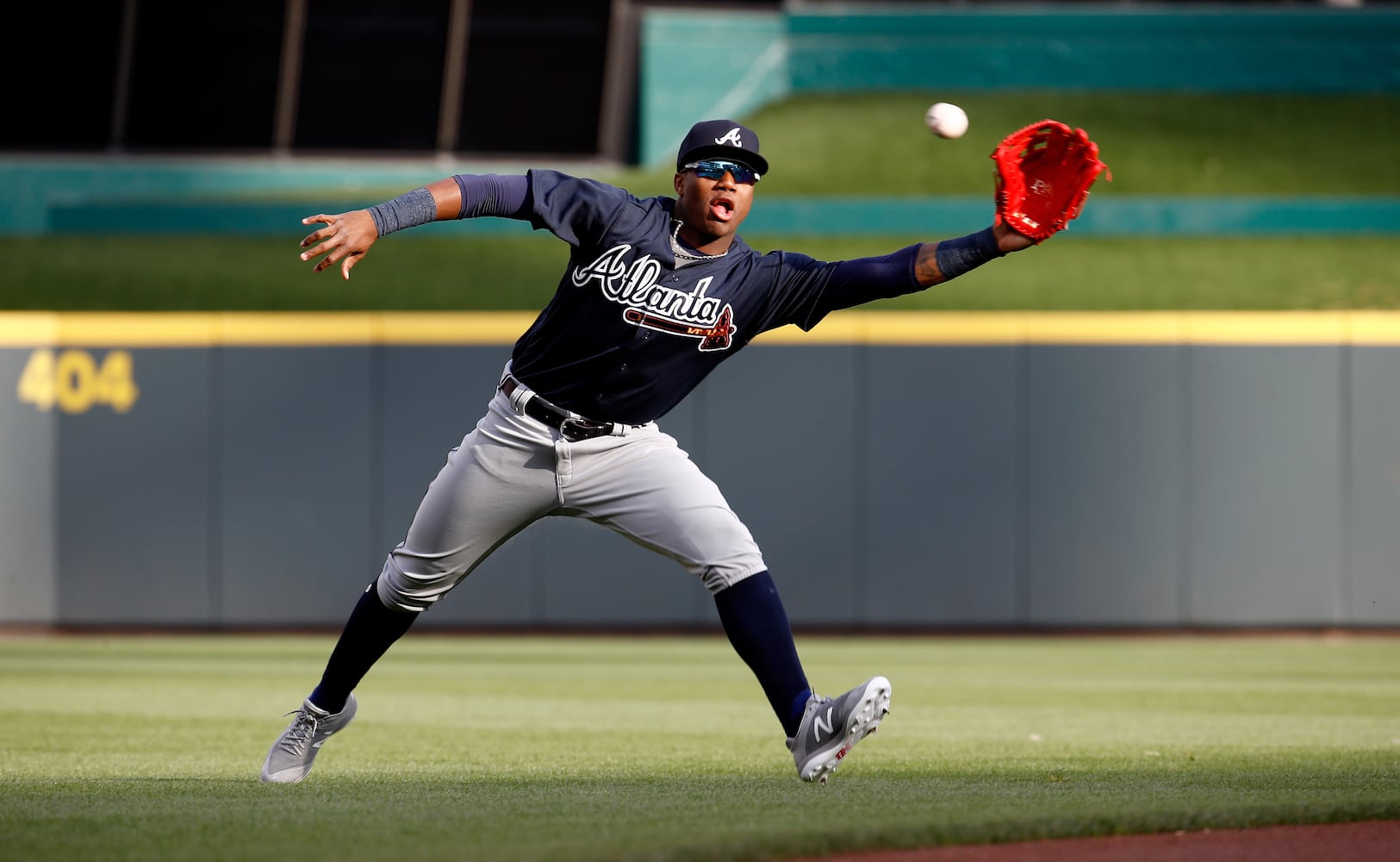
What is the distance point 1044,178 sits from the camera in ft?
14.7

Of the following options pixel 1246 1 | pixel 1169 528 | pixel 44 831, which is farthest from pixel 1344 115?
pixel 44 831

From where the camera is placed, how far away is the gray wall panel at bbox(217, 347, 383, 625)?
12867 mm

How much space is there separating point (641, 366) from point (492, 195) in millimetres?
592

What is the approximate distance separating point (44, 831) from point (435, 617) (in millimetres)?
9267

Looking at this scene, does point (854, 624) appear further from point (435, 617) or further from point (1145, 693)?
point (1145, 693)

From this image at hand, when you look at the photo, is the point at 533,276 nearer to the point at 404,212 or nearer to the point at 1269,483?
the point at 1269,483

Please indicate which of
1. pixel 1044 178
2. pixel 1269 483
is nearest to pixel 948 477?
pixel 1269 483

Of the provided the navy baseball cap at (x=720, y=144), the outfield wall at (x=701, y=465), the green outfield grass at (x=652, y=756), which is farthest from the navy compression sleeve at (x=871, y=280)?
the outfield wall at (x=701, y=465)

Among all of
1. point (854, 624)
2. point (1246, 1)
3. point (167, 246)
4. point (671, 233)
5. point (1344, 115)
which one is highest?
point (1246, 1)

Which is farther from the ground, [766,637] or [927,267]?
[927,267]

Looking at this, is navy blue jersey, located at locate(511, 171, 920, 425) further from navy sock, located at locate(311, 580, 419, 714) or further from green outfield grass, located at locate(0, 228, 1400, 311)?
green outfield grass, located at locate(0, 228, 1400, 311)

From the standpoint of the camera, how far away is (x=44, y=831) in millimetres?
3775

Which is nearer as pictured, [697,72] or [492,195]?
[492,195]

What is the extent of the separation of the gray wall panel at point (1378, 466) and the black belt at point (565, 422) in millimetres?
9635
